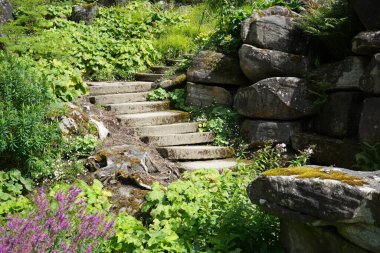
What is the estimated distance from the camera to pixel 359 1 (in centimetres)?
632

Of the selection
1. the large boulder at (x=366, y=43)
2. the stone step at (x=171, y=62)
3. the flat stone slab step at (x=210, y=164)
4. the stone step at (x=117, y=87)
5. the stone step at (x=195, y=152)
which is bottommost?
the flat stone slab step at (x=210, y=164)

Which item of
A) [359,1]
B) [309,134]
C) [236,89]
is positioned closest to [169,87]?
[236,89]

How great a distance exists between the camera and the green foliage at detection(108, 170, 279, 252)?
3.55m

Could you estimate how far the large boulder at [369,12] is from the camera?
6.14 meters

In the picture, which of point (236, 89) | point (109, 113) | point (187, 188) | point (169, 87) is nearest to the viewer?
point (187, 188)

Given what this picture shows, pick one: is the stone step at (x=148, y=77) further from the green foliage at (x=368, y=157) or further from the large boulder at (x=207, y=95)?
Answer: the green foliage at (x=368, y=157)

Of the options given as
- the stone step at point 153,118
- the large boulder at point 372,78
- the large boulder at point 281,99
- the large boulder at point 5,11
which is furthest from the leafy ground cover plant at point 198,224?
the large boulder at point 5,11

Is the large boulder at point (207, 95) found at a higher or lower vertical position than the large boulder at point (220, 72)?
lower

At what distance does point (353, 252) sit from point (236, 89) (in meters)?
5.40

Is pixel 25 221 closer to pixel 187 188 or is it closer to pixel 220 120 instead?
pixel 187 188

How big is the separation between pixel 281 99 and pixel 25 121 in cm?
400

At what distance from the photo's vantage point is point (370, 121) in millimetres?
6043

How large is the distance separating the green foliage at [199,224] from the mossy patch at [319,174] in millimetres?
594

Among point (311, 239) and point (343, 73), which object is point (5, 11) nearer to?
point (343, 73)
